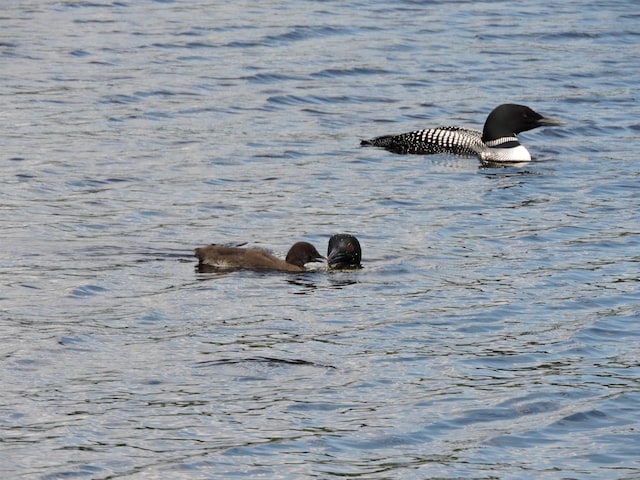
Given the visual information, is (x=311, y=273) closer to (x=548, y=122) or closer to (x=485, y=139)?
(x=485, y=139)

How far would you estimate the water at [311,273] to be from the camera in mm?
9367

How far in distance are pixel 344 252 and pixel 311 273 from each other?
313 millimetres

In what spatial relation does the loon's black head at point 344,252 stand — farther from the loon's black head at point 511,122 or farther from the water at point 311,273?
the loon's black head at point 511,122

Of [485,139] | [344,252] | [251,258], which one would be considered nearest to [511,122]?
[485,139]

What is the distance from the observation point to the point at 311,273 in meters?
13.2

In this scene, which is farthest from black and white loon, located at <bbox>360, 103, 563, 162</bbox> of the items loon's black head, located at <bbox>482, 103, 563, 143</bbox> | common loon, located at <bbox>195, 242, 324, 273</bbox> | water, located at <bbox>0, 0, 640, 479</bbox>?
common loon, located at <bbox>195, 242, 324, 273</bbox>

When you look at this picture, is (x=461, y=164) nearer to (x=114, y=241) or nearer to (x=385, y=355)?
(x=114, y=241)

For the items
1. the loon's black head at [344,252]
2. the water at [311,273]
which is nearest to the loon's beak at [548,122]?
the water at [311,273]

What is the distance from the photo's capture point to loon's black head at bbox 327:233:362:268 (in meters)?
13.2

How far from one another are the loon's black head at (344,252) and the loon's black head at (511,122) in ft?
20.7

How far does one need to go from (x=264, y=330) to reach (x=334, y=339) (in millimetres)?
506

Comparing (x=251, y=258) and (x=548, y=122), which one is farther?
(x=548, y=122)

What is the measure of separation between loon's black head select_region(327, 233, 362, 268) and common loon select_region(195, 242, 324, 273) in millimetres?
131

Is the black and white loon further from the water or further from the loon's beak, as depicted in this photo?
the water
